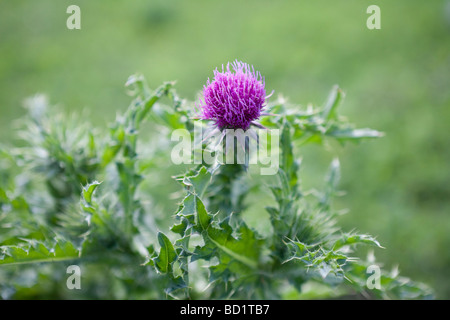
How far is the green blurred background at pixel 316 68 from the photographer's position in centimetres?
439

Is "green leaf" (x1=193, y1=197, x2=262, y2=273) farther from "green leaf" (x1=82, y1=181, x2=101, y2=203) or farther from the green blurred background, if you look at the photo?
the green blurred background

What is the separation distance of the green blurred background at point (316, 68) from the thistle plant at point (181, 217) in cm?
166

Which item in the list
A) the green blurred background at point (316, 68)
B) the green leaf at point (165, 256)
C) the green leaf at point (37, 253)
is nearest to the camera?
the green leaf at point (165, 256)

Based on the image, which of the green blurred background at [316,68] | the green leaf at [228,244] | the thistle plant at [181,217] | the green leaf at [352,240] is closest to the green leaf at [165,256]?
the thistle plant at [181,217]

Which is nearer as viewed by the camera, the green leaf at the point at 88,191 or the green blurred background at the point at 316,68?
the green leaf at the point at 88,191

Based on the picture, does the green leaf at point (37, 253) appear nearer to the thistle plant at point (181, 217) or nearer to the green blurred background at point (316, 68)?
the thistle plant at point (181, 217)

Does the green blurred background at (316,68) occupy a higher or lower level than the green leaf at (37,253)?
higher

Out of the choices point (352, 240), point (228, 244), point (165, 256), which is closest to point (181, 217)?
point (165, 256)

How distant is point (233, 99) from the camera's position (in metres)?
2.10

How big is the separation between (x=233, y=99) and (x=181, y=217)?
66 centimetres
